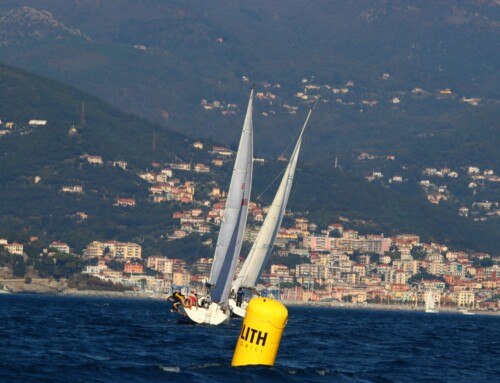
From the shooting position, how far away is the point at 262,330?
38.9 meters

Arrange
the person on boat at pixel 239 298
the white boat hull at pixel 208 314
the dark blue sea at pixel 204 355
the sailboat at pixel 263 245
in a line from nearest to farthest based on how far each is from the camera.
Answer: the dark blue sea at pixel 204 355, the white boat hull at pixel 208 314, the person on boat at pixel 239 298, the sailboat at pixel 263 245

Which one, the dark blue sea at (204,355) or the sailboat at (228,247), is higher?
the sailboat at (228,247)

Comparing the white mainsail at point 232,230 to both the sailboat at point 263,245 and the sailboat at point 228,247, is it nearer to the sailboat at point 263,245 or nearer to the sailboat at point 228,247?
the sailboat at point 228,247

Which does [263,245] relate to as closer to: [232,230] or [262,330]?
[232,230]

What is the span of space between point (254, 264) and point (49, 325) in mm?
20263

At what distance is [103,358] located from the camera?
163 ft

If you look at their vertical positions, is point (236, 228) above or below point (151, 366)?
above

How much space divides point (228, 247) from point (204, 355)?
22368 millimetres

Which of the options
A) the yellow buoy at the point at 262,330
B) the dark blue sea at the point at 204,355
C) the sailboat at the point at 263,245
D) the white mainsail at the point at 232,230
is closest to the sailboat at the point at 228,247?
the white mainsail at the point at 232,230

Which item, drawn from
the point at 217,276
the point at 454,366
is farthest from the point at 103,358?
the point at 217,276

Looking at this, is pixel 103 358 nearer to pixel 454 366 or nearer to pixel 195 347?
pixel 195 347

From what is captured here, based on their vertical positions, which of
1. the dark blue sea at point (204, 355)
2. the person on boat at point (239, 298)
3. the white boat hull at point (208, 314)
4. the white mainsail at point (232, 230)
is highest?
the white mainsail at point (232, 230)

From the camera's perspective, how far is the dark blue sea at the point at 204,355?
43.4 meters

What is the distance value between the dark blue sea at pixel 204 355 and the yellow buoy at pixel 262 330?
0.69m
